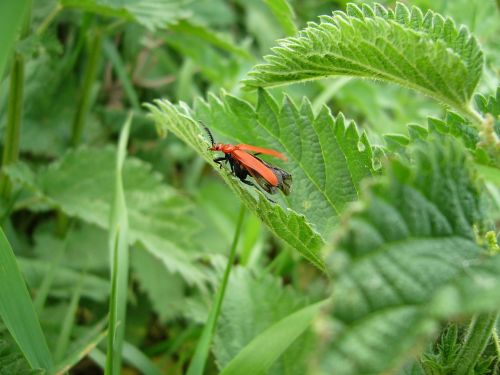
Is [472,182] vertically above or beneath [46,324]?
above

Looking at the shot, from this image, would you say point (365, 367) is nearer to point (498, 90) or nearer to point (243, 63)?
point (498, 90)

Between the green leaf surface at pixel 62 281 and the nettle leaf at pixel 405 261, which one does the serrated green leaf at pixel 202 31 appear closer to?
the green leaf surface at pixel 62 281

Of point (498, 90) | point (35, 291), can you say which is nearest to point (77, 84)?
point (35, 291)

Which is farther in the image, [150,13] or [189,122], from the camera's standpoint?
[150,13]

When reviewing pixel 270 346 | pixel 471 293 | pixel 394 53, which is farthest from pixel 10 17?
pixel 471 293

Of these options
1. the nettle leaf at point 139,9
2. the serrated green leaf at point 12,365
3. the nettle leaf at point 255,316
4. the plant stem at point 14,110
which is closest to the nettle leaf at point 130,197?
the plant stem at point 14,110

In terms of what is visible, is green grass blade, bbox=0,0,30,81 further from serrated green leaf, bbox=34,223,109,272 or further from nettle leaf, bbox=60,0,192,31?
serrated green leaf, bbox=34,223,109,272

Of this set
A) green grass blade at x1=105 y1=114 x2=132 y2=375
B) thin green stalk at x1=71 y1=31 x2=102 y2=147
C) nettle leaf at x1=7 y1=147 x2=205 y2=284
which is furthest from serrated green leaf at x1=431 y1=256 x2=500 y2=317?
thin green stalk at x1=71 y1=31 x2=102 y2=147
